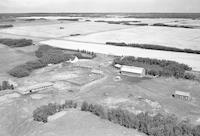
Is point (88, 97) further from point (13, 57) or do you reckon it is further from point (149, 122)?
point (13, 57)

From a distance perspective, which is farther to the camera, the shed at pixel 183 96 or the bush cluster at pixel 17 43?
the bush cluster at pixel 17 43

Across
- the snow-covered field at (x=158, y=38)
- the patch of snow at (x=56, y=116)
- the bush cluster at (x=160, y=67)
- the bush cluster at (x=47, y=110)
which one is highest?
the snow-covered field at (x=158, y=38)

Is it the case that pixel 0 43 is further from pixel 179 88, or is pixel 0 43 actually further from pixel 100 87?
pixel 179 88

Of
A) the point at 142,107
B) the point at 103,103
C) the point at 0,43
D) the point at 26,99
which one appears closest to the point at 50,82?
the point at 26,99

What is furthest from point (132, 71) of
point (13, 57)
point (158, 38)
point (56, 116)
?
point (158, 38)

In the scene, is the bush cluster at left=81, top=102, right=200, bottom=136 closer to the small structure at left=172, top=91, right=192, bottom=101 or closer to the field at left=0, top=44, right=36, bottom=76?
the small structure at left=172, top=91, right=192, bottom=101

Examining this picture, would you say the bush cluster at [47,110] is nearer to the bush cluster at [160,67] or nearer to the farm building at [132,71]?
the farm building at [132,71]

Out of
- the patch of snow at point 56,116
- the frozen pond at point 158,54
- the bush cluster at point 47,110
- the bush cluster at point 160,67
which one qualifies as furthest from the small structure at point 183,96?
the frozen pond at point 158,54
